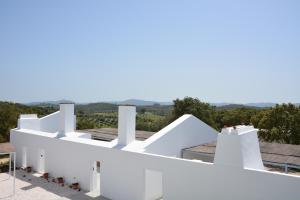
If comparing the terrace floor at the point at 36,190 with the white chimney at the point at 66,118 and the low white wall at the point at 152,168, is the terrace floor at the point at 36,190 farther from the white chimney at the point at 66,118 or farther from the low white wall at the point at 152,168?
the white chimney at the point at 66,118

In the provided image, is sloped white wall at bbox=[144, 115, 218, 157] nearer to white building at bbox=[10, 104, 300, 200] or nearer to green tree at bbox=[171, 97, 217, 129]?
white building at bbox=[10, 104, 300, 200]

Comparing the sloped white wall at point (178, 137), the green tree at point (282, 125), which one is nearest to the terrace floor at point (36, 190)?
the sloped white wall at point (178, 137)

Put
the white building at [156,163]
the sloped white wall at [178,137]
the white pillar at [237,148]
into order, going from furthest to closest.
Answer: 1. the sloped white wall at [178,137]
2. the white pillar at [237,148]
3. the white building at [156,163]

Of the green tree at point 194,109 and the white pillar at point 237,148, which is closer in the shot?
the white pillar at point 237,148

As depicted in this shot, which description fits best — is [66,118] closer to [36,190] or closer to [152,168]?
[36,190]

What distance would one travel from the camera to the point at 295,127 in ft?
98.9

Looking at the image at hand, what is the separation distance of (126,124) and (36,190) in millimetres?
6270

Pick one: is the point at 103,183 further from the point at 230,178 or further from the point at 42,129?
the point at 42,129

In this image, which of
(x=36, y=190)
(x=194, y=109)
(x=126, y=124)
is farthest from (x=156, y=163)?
(x=194, y=109)

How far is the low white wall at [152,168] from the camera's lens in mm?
9766

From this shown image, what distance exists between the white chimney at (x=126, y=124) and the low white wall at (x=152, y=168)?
85 cm

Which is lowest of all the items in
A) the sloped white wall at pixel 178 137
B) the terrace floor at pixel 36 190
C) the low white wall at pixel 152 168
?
the terrace floor at pixel 36 190

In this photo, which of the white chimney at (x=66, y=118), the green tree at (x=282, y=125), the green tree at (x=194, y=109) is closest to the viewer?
the white chimney at (x=66, y=118)

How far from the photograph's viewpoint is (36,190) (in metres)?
16.1
